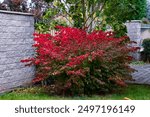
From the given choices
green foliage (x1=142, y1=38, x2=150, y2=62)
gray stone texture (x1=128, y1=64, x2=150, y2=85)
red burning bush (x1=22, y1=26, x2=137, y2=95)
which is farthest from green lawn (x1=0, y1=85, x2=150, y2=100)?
green foliage (x1=142, y1=38, x2=150, y2=62)

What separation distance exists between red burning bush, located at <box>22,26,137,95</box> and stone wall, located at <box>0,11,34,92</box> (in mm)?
516

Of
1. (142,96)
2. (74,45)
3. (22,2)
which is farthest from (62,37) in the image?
(22,2)

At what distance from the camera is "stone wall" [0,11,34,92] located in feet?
26.4

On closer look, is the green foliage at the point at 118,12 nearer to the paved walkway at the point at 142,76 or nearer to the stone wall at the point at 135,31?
the paved walkway at the point at 142,76

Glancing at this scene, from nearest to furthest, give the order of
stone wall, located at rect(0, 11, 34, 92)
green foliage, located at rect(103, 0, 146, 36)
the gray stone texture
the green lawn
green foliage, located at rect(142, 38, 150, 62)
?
the green lawn → stone wall, located at rect(0, 11, 34, 92) → green foliage, located at rect(103, 0, 146, 36) → the gray stone texture → green foliage, located at rect(142, 38, 150, 62)

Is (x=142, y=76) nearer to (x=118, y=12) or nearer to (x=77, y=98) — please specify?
(x=118, y=12)

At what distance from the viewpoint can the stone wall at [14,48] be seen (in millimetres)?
8055

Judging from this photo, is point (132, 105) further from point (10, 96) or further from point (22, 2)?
point (22, 2)

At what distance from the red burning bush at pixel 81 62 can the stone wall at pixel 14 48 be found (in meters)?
0.52

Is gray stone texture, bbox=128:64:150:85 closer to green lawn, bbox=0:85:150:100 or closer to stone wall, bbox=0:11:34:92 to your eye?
green lawn, bbox=0:85:150:100

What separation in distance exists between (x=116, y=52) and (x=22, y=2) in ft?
25.9

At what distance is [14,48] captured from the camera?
8406 mm

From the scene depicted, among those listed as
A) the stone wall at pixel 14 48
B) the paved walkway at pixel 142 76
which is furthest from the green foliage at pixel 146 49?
the stone wall at pixel 14 48

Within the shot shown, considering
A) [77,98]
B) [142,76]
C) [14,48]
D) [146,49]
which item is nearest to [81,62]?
[77,98]
